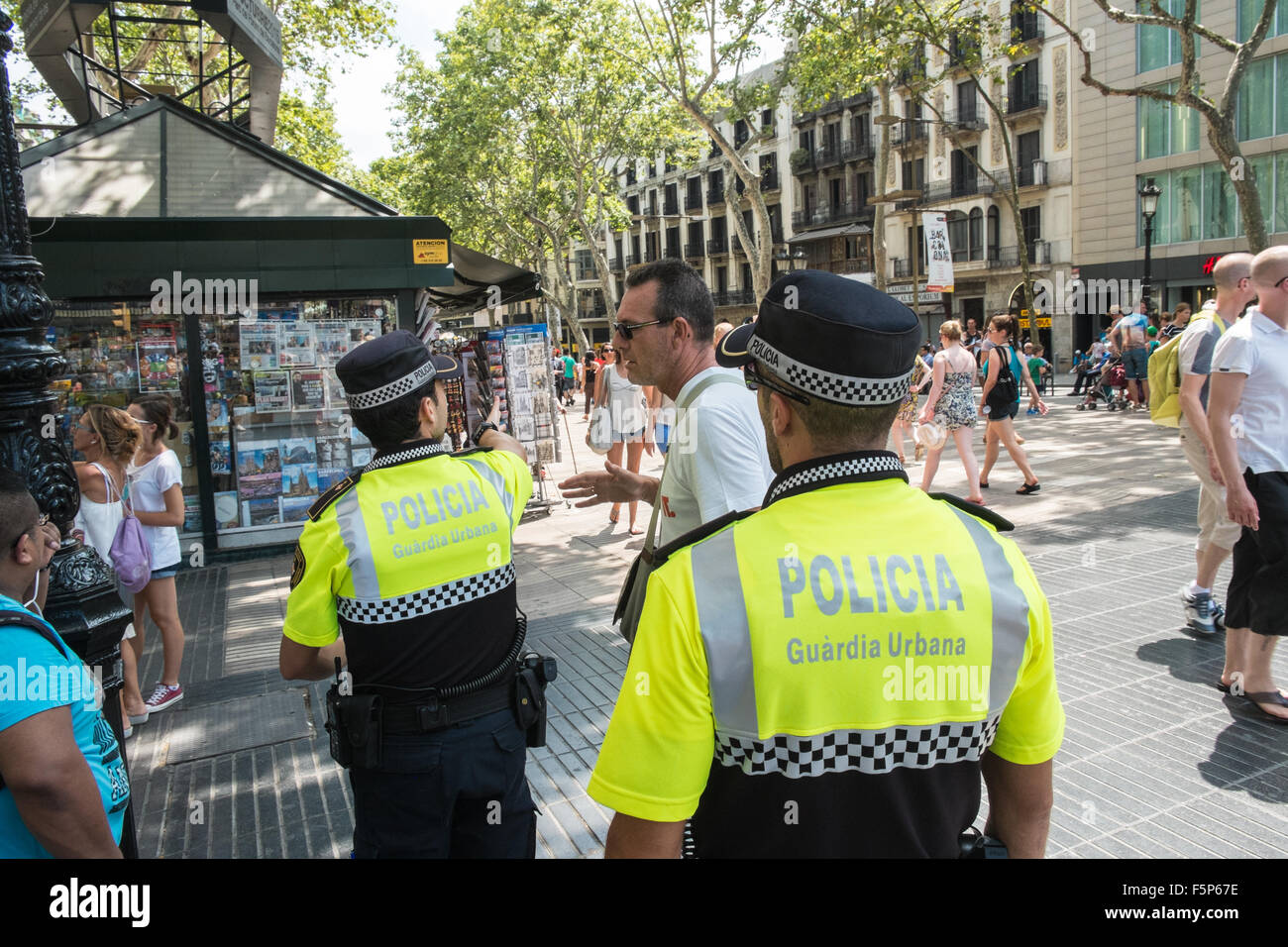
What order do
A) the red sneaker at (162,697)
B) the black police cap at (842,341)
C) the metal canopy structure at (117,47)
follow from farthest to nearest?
the metal canopy structure at (117,47) → the red sneaker at (162,697) → the black police cap at (842,341)

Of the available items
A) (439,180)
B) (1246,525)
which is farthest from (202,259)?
(439,180)

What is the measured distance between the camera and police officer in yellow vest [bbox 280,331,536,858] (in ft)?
7.84

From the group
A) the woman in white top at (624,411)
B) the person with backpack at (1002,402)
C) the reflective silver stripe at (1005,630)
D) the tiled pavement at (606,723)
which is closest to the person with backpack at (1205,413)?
the tiled pavement at (606,723)

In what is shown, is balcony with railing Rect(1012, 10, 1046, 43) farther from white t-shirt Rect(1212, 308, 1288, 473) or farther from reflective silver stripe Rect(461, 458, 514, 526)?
reflective silver stripe Rect(461, 458, 514, 526)

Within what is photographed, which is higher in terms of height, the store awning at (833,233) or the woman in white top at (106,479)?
the store awning at (833,233)

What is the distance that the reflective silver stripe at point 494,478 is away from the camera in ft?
8.74

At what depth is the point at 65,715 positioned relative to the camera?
183 centimetres

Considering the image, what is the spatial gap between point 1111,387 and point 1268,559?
671 inches

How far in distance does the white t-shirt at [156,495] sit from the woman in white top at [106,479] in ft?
0.90

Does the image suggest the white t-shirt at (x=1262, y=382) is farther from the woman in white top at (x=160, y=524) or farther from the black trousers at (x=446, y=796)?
the woman in white top at (x=160, y=524)

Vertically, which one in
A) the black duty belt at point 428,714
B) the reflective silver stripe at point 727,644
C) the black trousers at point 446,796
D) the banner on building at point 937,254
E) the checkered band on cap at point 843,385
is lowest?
the black trousers at point 446,796
